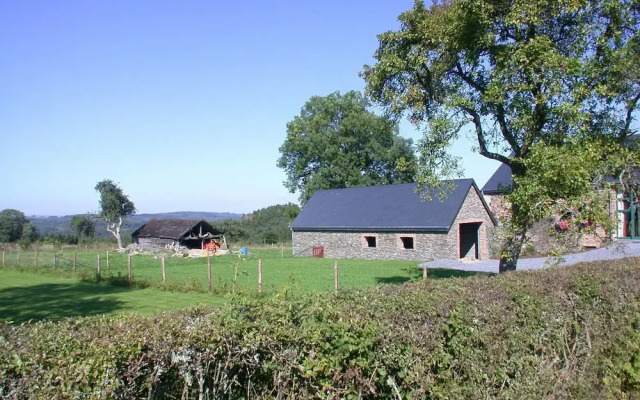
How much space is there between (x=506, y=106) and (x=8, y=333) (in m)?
11.1

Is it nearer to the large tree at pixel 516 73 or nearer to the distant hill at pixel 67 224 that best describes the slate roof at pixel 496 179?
the large tree at pixel 516 73

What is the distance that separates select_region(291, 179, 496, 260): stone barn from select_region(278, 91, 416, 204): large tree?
35.9ft

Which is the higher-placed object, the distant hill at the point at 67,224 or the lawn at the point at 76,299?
the distant hill at the point at 67,224

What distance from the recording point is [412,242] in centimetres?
3262

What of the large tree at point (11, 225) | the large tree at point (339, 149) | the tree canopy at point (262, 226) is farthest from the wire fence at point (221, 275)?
the large tree at point (11, 225)

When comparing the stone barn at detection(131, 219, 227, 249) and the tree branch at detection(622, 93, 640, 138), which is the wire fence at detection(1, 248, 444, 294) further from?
the stone barn at detection(131, 219, 227, 249)

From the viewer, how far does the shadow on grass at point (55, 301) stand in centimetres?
1475

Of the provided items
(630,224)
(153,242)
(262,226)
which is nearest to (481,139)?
(630,224)

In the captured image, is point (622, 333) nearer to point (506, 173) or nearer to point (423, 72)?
point (423, 72)

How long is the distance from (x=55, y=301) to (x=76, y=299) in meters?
0.67

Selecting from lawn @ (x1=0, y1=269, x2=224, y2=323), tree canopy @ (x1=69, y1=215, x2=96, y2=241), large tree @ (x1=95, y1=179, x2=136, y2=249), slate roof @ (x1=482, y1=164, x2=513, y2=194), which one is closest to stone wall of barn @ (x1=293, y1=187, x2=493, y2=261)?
slate roof @ (x1=482, y1=164, x2=513, y2=194)

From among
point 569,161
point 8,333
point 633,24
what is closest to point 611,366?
point 569,161

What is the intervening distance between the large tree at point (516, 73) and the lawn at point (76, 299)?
7.49 m

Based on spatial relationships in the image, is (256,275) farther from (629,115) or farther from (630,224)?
(630,224)
